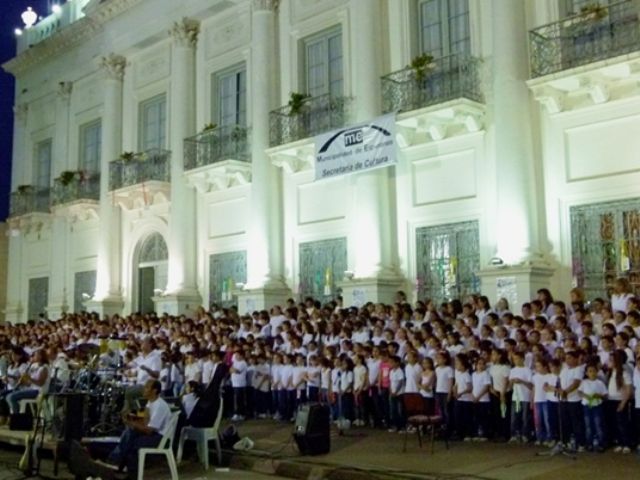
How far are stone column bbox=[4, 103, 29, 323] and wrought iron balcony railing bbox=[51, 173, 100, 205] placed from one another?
3835 millimetres

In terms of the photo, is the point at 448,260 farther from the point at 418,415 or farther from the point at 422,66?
the point at 418,415

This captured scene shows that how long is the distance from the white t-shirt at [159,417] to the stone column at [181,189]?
482 inches

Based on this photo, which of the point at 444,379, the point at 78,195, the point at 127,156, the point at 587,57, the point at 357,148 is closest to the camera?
the point at 444,379

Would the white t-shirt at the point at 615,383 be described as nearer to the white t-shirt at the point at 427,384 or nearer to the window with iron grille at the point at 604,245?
the white t-shirt at the point at 427,384

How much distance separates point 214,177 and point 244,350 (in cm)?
828

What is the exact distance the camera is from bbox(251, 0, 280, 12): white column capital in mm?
21234

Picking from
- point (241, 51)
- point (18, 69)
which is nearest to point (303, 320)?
point (241, 51)

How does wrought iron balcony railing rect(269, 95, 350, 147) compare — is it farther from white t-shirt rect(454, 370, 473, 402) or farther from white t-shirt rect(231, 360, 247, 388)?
white t-shirt rect(454, 370, 473, 402)

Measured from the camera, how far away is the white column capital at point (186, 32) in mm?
23578

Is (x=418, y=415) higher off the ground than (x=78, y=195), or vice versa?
(x=78, y=195)

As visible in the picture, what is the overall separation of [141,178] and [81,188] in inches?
140

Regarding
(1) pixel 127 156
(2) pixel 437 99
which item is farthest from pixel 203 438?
(1) pixel 127 156

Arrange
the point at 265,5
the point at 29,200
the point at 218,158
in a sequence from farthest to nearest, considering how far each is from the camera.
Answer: the point at 29,200
the point at 218,158
the point at 265,5

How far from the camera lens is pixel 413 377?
12469 mm
